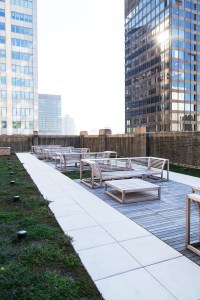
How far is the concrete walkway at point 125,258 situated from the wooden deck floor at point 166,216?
17 centimetres

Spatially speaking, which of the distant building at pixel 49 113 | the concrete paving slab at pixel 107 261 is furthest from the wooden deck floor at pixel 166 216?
the distant building at pixel 49 113

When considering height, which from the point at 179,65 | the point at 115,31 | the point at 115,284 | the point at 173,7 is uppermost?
the point at 115,31

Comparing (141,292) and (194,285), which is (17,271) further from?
(194,285)

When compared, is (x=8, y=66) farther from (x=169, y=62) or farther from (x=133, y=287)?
(x=133, y=287)

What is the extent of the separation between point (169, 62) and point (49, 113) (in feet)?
408

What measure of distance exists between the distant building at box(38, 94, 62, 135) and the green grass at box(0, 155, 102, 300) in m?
169

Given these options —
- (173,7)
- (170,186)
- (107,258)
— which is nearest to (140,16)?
(173,7)

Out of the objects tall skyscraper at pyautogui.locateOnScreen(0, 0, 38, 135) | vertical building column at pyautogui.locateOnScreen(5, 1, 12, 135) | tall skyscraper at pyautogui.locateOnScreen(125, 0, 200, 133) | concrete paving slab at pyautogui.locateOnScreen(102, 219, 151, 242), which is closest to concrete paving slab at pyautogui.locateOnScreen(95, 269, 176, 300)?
concrete paving slab at pyautogui.locateOnScreen(102, 219, 151, 242)

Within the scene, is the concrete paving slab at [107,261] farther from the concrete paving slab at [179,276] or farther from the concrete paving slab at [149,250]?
the concrete paving slab at [179,276]

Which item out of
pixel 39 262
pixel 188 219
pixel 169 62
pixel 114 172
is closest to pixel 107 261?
pixel 39 262

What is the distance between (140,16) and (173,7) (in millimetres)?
14196

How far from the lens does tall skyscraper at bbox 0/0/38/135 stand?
188ft

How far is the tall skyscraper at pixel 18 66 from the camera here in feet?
188

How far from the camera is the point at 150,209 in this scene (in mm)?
5672
